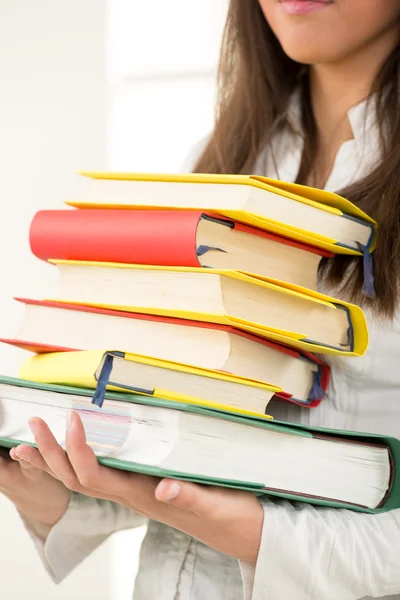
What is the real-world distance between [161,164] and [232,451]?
101 centimetres

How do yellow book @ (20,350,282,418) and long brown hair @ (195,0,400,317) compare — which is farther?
long brown hair @ (195,0,400,317)

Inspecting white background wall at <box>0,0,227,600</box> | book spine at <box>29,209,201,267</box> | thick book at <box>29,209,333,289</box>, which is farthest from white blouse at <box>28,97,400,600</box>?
white background wall at <box>0,0,227,600</box>

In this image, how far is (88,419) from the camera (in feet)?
2.04

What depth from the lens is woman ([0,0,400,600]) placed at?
0.62 metres

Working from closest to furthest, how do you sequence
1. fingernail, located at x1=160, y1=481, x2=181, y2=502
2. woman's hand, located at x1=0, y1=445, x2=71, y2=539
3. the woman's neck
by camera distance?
fingernail, located at x1=160, y1=481, x2=181, y2=502 → woman's hand, located at x1=0, y1=445, x2=71, y2=539 → the woman's neck

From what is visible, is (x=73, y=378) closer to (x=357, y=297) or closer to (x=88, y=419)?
(x=88, y=419)

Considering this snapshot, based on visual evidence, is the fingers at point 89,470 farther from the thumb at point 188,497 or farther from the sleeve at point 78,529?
the sleeve at point 78,529

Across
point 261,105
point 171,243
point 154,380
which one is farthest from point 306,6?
point 154,380

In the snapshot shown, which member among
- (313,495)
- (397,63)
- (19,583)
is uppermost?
(397,63)

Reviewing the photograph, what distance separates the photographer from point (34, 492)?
77 centimetres

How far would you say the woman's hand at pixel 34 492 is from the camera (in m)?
0.75

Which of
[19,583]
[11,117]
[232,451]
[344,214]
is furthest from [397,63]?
[19,583]

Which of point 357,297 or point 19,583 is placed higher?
point 357,297

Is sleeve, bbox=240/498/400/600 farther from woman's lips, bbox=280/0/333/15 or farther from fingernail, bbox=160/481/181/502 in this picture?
woman's lips, bbox=280/0/333/15
